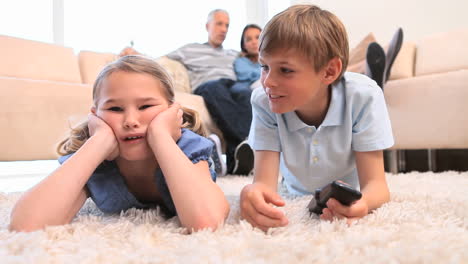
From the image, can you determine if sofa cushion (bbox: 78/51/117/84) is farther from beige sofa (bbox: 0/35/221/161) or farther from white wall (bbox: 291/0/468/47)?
white wall (bbox: 291/0/468/47)

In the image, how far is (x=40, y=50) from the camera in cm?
226

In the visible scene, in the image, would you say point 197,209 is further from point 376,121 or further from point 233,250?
point 376,121

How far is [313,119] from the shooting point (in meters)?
0.83

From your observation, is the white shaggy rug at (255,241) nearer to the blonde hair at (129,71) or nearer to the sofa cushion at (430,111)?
the blonde hair at (129,71)

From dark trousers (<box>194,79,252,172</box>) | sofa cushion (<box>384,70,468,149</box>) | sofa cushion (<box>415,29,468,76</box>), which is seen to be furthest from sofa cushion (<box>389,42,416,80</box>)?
dark trousers (<box>194,79,252,172</box>)

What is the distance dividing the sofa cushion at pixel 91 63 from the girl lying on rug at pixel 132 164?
1.86 m

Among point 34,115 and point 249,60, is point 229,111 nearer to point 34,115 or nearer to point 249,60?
point 249,60

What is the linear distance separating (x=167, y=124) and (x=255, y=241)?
31 cm

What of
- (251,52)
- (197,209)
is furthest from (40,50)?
(197,209)

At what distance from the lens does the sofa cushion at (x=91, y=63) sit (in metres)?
2.49

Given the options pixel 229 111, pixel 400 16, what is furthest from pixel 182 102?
pixel 400 16

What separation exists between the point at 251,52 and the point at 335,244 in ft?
6.21

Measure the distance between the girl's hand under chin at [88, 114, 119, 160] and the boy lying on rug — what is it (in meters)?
0.26

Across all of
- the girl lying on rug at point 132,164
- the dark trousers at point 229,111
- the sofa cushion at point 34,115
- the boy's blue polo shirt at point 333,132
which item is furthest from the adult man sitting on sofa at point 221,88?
the girl lying on rug at point 132,164
